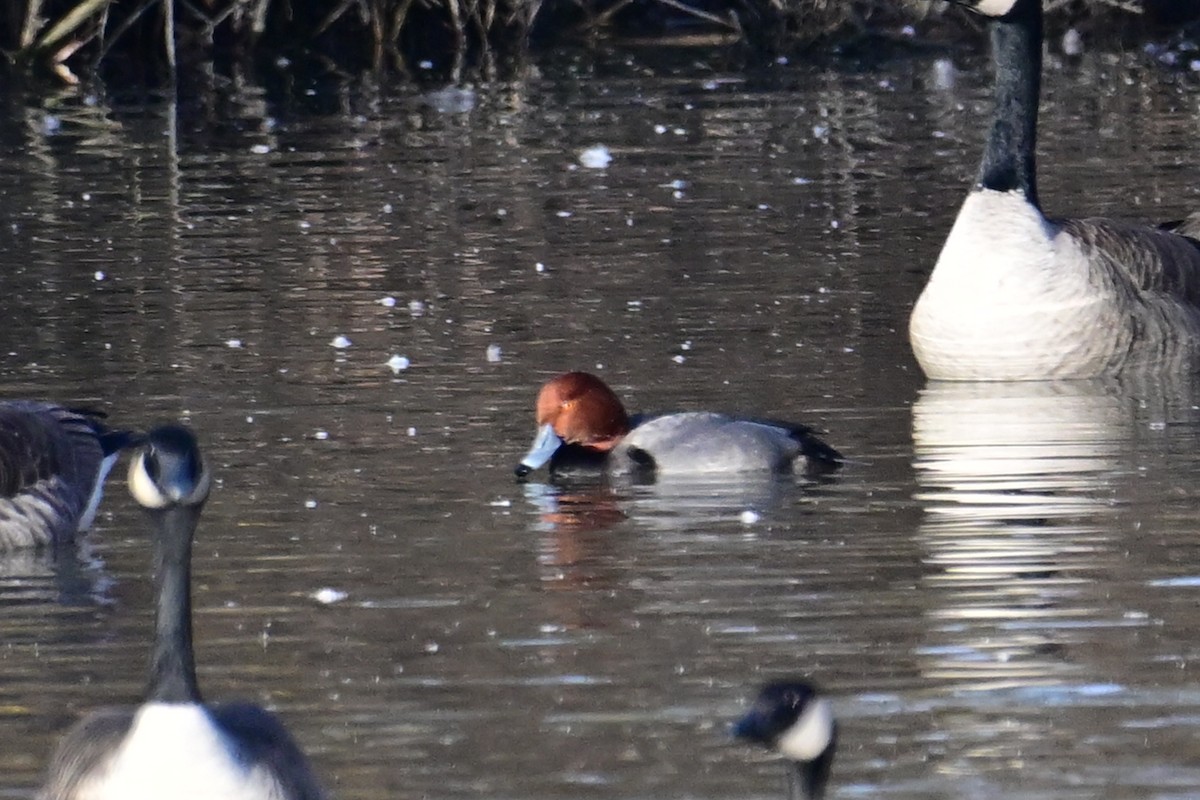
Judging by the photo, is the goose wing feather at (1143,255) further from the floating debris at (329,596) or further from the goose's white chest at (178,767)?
the goose's white chest at (178,767)

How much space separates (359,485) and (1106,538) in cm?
279

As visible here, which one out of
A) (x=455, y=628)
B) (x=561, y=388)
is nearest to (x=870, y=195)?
(x=561, y=388)

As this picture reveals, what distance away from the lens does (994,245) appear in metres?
11.6

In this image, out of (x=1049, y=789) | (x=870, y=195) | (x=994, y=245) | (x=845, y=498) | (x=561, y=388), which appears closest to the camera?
(x=1049, y=789)

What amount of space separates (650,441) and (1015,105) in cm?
330

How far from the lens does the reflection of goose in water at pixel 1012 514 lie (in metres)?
7.46

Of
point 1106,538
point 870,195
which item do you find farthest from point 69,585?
point 870,195

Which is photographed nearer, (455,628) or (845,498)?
(455,628)

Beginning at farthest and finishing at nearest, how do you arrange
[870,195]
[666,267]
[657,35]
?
[657,35]
[870,195]
[666,267]

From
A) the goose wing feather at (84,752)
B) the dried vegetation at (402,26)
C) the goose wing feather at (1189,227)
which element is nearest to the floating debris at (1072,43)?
the dried vegetation at (402,26)

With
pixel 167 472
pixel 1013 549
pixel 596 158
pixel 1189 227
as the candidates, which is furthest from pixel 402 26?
pixel 167 472

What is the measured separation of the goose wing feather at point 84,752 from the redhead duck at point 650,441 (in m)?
4.08

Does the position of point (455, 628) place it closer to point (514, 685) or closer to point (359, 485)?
point (514, 685)

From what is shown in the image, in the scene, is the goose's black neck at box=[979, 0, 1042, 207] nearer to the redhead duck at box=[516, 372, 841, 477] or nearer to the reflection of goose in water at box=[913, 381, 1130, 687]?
the reflection of goose in water at box=[913, 381, 1130, 687]
